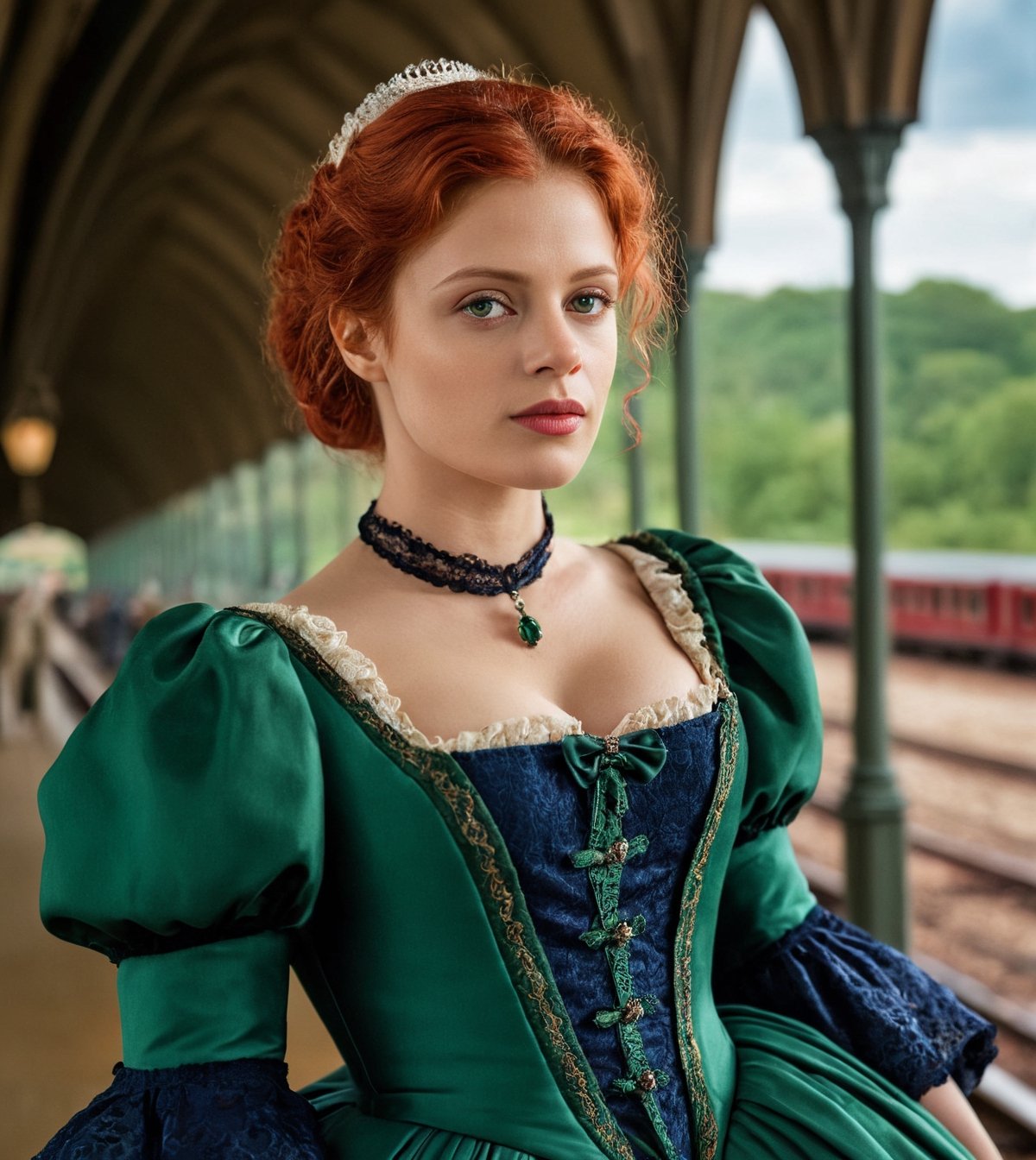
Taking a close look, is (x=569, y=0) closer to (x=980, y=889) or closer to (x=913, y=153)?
(x=980, y=889)

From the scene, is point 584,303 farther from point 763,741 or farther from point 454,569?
point 763,741

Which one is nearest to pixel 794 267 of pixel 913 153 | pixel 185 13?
pixel 913 153

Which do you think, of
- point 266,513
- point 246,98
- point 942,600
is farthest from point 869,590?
point 942,600

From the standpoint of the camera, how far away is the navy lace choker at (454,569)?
3.94 ft

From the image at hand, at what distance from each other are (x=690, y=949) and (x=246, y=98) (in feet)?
34.0

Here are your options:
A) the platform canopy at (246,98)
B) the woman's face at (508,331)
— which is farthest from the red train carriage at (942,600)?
the woman's face at (508,331)

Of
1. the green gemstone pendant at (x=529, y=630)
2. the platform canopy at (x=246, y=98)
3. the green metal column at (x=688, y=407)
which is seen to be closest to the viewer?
the green gemstone pendant at (x=529, y=630)

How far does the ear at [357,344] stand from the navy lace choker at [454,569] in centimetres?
14

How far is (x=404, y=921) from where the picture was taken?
3.50 feet

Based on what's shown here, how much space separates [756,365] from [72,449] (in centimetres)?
1460

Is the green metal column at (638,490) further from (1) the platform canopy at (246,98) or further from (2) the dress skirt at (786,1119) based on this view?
(2) the dress skirt at (786,1119)

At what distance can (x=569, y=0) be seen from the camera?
6.28 meters

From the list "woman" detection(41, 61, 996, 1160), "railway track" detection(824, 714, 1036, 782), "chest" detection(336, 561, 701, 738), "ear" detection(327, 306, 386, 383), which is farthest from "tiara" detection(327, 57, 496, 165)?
"railway track" detection(824, 714, 1036, 782)

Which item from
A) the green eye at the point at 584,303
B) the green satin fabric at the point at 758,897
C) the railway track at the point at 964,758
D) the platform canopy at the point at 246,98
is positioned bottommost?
the railway track at the point at 964,758
